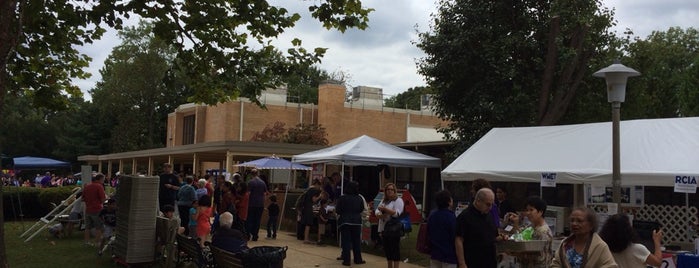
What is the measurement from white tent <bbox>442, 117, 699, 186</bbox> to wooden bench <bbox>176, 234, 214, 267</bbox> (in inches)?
216

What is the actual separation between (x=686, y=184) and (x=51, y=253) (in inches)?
467

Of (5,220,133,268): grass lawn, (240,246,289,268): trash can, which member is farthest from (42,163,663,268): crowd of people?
(240,246,289,268): trash can

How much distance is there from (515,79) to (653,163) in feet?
22.5

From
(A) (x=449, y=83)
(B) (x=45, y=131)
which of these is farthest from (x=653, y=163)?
(B) (x=45, y=131)

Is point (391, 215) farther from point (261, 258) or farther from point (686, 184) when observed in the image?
point (686, 184)

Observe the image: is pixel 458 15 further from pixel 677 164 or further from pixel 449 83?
pixel 677 164

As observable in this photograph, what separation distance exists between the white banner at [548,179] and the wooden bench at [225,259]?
584 centimetres

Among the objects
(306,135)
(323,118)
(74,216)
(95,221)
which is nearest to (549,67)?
(95,221)

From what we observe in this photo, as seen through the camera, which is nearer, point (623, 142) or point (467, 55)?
point (623, 142)

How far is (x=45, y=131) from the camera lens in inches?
2470

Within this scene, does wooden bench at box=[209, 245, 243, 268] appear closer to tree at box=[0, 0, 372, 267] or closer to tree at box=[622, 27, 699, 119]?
tree at box=[0, 0, 372, 267]

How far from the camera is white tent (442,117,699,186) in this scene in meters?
9.43

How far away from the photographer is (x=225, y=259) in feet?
25.0

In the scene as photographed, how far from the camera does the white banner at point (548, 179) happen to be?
34.3 feet
